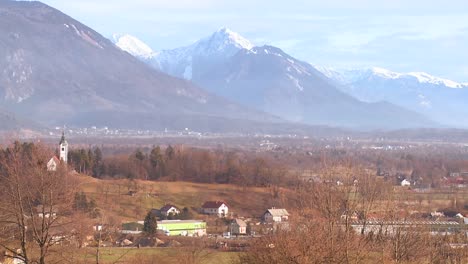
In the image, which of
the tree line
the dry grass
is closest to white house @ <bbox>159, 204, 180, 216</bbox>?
the dry grass

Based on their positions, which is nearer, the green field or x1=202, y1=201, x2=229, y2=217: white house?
the green field

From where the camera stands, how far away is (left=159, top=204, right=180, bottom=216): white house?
4800 centimetres

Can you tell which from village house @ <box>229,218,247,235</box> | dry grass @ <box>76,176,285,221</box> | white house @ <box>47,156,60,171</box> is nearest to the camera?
white house @ <box>47,156,60,171</box>

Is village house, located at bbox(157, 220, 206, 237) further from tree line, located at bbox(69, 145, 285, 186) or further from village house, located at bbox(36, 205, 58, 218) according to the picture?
village house, located at bbox(36, 205, 58, 218)

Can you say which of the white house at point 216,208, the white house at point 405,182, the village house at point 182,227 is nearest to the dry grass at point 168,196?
the white house at point 216,208

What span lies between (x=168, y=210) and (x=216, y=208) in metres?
3.06

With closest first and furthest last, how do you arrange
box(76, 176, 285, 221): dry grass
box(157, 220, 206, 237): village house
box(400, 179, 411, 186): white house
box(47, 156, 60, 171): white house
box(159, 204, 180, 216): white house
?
box(47, 156, 60, 171): white house
box(157, 220, 206, 237): village house
box(159, 204, 180, 216): white house
box(76, 176, 285, 221): dry grass
box(400, 179, 411, 186): white house

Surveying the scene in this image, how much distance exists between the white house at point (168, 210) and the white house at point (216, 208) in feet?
5.83

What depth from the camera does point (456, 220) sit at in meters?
43.5

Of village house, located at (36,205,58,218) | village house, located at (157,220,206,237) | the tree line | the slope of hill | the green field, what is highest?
the slope of hill

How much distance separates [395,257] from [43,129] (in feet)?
551

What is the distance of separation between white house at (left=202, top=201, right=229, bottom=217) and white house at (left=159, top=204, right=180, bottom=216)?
1.78 m

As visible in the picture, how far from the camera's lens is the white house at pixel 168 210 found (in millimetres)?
48003

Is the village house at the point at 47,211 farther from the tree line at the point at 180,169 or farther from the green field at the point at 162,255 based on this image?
the tree line at the point at 180,169
